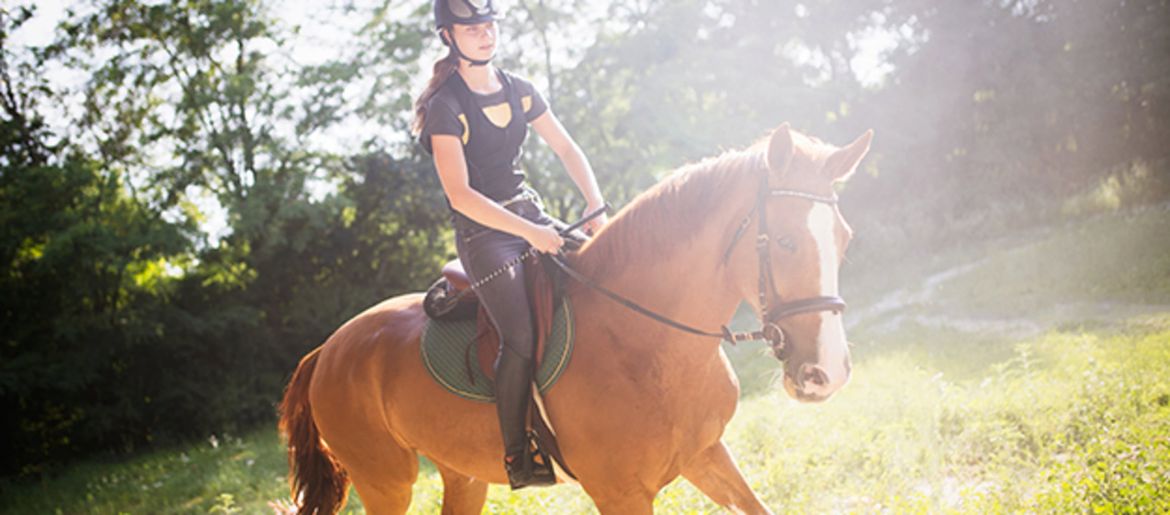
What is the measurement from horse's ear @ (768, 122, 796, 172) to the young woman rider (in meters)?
0.95

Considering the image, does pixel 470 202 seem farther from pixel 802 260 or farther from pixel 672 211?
pixel 802 260

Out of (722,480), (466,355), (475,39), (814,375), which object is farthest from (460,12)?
(722,480)

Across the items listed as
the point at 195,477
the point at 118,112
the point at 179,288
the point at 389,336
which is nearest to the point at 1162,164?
the point at 389,336

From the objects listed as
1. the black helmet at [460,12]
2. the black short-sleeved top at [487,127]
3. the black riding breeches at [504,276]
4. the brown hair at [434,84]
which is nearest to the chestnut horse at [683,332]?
the black riding breeches at [504,276]

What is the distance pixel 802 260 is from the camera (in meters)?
2.79

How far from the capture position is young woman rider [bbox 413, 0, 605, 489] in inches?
129

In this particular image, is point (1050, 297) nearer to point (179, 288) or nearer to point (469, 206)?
point (469, 206)

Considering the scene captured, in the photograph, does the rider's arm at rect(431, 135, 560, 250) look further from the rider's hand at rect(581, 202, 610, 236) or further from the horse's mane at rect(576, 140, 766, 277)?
the rider's hand at rect(581, 202, 610, 236)

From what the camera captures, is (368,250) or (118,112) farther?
(368,250)

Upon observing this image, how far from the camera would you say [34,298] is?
1655 cm

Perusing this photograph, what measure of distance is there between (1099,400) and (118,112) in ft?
67.5

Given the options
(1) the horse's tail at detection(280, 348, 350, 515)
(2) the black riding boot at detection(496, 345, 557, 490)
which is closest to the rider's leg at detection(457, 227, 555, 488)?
(2) the black riding boot at detection(496, 345, 557, 490)

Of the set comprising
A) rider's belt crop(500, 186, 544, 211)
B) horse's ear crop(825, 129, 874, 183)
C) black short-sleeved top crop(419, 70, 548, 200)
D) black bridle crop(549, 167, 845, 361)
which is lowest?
black bridle crop(549, 167, 845, 361)

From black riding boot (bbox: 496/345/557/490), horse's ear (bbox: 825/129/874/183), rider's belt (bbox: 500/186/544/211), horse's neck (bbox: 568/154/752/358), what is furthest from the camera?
rider's belt (bbox: 500/186/544/211)
